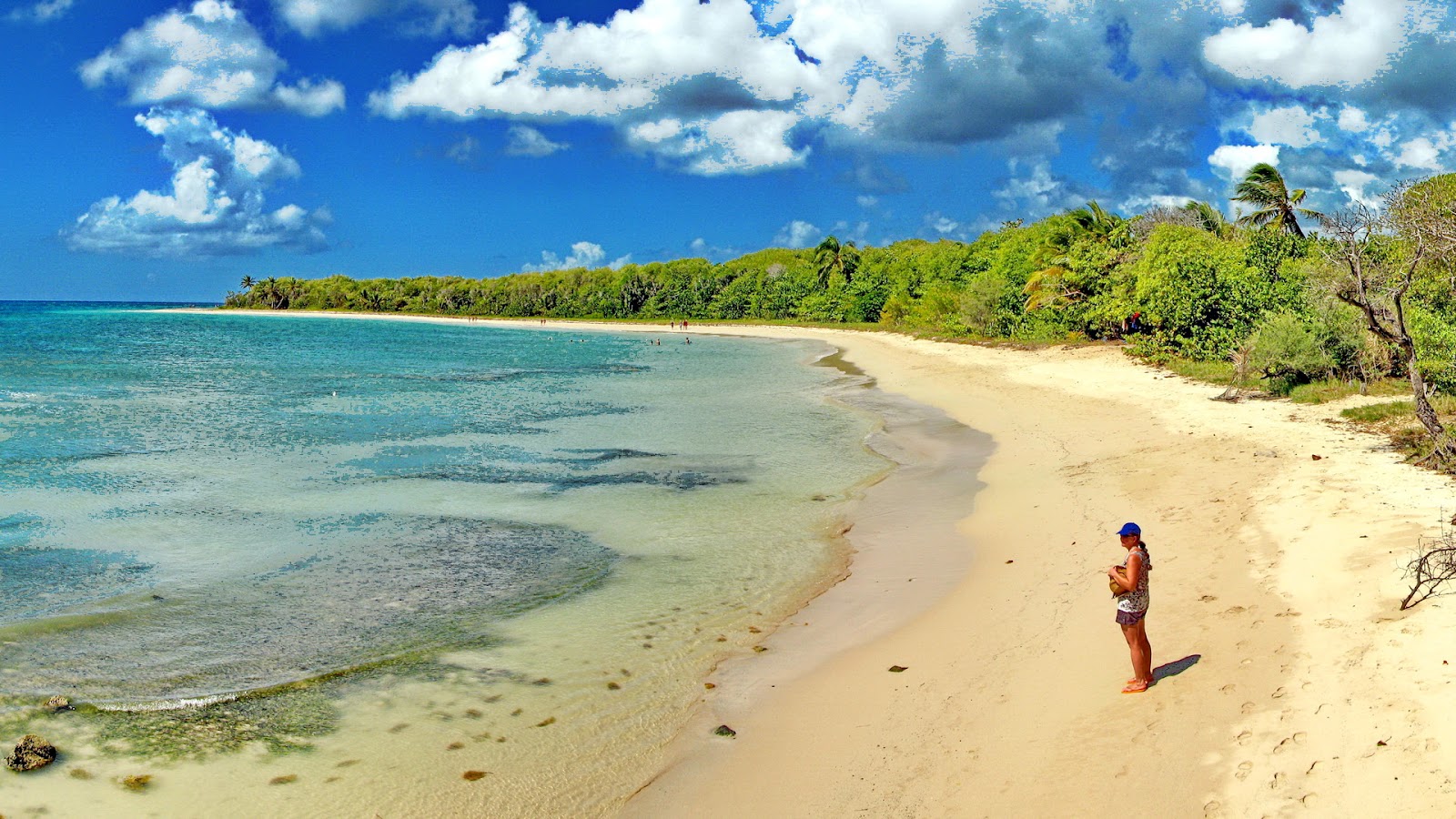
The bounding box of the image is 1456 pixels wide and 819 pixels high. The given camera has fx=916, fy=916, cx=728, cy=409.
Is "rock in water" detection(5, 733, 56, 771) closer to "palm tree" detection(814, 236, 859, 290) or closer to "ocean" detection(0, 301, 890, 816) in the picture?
"ocean" detection(0, 301, 890, 816)

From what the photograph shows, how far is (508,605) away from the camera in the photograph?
10164 mm

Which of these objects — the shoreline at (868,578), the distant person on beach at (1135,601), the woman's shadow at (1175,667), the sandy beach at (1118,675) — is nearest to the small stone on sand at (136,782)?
the shoreline at (868,578)

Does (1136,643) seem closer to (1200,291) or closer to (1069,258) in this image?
(1200,291)

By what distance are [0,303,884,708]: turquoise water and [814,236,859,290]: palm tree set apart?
58044 millimetres

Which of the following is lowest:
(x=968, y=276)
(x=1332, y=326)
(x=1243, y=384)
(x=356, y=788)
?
(x=356, y=788)

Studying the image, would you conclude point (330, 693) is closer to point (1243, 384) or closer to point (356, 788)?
point (356, 788)

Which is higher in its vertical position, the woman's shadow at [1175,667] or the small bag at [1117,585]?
the small bag at [1117,585]

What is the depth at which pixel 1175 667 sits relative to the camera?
7078 mm

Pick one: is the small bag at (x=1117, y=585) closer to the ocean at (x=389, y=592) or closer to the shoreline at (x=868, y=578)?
the shoreline at (x=868, y=578)

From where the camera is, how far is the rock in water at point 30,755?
6590 mm

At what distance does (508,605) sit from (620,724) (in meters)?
3.29

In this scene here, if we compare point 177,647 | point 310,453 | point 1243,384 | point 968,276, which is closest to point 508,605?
point 177,647

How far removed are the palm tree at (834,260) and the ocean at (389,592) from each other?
64.4 meters

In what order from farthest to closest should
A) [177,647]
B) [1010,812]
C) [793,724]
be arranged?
[177,647] → [793,724] → [1010,812]
